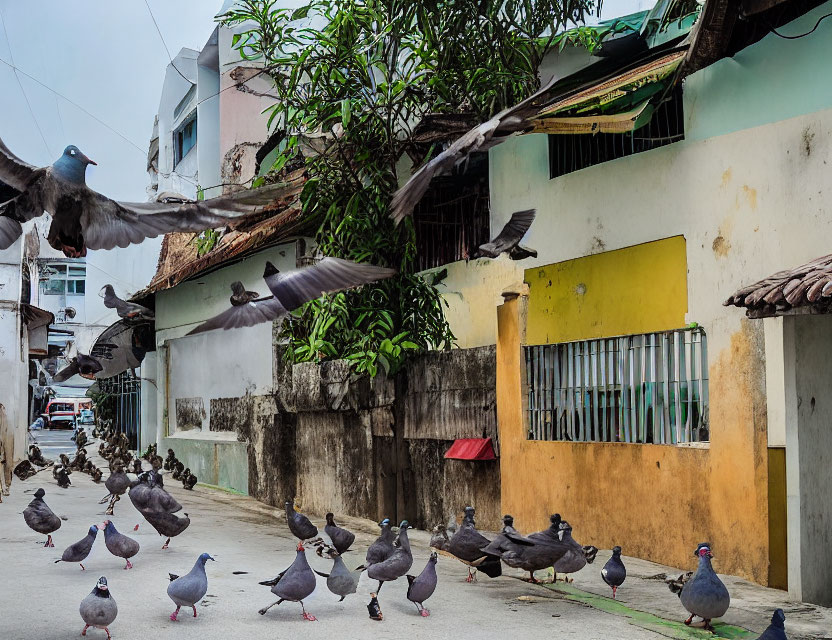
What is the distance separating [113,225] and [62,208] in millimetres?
468

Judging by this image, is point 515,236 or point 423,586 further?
point 515,236

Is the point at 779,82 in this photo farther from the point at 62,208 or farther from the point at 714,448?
the point at 62,208

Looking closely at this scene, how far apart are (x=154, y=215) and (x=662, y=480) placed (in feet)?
16.8

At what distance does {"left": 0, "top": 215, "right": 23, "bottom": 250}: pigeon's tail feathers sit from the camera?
23.7ft

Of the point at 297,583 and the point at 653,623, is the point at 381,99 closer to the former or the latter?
the point at 297,583

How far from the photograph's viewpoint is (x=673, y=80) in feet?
28.5

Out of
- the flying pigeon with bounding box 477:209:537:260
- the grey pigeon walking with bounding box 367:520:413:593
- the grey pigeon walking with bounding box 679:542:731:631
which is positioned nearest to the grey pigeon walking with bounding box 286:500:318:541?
the grey pigeon walking with bounding box 367:520:413:593

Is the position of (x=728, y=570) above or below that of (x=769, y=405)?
below

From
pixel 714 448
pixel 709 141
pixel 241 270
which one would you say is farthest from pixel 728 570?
→ pixel 241 270

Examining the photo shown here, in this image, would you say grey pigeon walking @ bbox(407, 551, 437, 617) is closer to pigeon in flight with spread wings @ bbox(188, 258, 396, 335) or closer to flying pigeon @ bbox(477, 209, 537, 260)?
pigeon in flight with spread wings @ bbox(188, 258, 396, 335)

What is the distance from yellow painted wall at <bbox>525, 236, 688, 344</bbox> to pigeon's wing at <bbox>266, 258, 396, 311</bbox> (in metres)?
1.96

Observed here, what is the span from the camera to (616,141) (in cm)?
1005

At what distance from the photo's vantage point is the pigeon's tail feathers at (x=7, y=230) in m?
7.23

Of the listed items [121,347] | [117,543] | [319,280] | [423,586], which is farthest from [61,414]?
[423,586]
